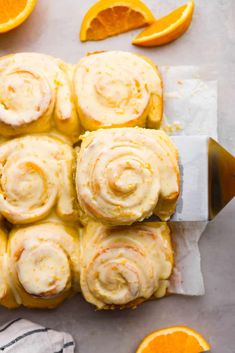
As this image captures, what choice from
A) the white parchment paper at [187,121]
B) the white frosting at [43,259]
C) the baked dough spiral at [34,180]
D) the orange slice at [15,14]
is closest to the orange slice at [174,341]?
the white parchment paper at [187,121]

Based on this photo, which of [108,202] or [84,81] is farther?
[84,81]

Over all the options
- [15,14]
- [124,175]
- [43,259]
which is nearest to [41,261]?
[43,259]

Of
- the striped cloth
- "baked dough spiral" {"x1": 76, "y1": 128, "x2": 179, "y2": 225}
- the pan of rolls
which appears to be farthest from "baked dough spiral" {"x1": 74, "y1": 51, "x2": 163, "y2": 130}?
the striped cloth

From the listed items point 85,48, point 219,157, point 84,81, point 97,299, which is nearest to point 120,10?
point 85,48

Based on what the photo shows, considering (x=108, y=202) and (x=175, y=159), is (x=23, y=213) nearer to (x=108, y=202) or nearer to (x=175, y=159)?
Answer: (x=108, y=202)

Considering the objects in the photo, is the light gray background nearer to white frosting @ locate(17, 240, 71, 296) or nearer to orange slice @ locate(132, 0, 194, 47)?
orange slice @ locate(132, 0, 194, 47)

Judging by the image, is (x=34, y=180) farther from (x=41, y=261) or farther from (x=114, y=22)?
(x=114, y=22)

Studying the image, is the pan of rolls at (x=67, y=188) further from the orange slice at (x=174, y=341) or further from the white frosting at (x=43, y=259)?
the orange slice at (x=174, y=341)
